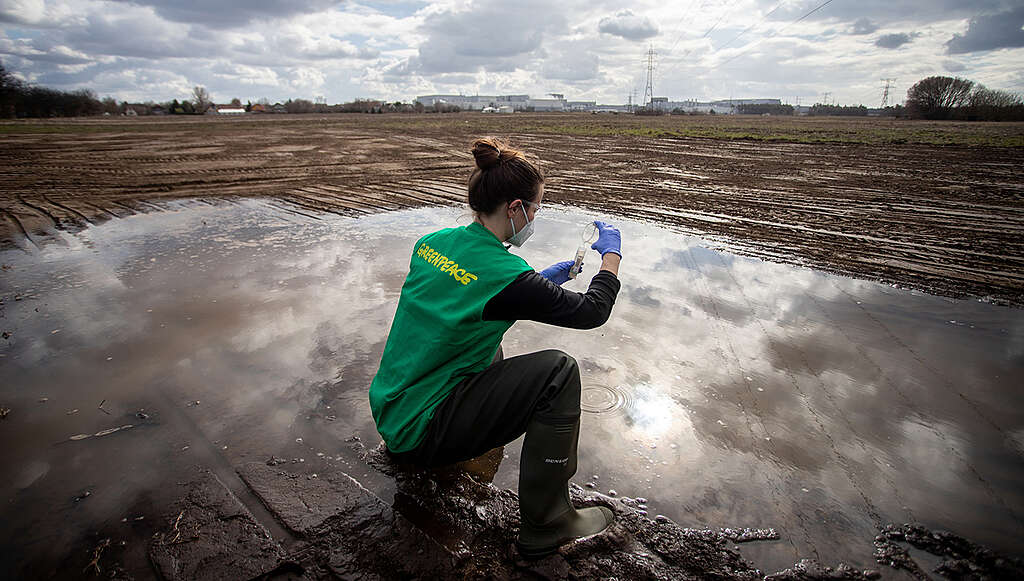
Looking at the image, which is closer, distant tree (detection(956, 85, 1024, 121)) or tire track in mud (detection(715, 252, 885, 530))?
tire track in mud (detection(715, 252, 885, 530))

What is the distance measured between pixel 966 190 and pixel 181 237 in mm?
12916

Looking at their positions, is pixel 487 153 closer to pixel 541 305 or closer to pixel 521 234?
pixel 521 234

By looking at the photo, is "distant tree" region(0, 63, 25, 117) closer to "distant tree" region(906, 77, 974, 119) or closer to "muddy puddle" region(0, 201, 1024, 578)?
"muddy puddle" region(0, 201, 1024, 578)

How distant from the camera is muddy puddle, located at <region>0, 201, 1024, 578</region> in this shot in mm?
2188

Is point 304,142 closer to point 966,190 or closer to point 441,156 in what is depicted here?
point 441,156

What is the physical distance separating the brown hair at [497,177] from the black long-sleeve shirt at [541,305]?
35 centimetres

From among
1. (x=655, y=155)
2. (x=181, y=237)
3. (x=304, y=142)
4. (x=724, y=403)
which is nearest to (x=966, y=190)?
(x=655, y=155)

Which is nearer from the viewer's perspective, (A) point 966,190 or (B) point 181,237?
(B) point 181,237

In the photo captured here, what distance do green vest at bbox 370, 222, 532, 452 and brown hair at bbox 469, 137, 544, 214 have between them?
11 centimetres

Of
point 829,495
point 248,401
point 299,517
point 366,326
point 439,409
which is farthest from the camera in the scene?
point 366,326

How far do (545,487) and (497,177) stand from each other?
1.17 meters

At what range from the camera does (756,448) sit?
2.64m

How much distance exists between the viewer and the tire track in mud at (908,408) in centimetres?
231

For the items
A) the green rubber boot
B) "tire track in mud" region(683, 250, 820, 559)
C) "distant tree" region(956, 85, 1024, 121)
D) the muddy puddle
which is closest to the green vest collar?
the green rubber boot
